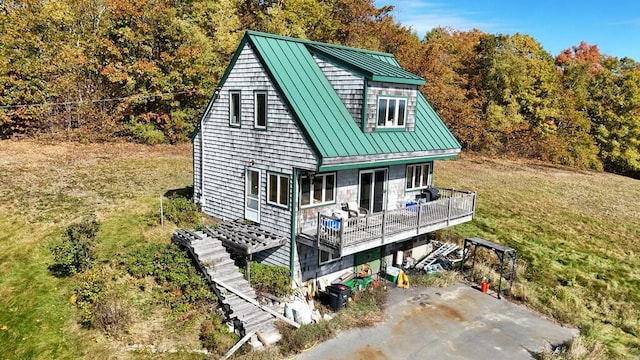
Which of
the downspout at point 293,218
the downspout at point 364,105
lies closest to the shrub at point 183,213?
the downspout at point 293,218

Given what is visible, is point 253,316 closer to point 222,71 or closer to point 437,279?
point 437,279

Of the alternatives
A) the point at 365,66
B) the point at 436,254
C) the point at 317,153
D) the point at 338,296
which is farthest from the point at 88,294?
the point at 436,254

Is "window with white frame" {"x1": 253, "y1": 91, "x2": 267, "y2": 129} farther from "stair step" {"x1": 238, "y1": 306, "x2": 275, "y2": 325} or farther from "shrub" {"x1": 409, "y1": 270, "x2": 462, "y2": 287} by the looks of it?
"shrub" {"x1": 409, "y1": 270, "x2": 462, "y2": 287}

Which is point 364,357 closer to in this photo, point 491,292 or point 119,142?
point 491,292

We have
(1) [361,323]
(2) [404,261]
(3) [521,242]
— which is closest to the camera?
(1) [361,323]

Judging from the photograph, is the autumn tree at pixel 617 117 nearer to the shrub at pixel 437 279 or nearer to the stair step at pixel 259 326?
the shrub at pixel 437 279

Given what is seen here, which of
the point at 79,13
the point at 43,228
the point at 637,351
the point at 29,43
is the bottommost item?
the point at 637,351

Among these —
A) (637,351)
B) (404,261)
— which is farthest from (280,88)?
(637,351)
